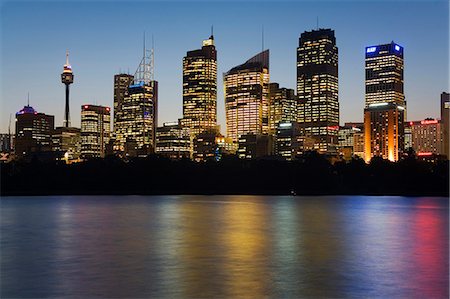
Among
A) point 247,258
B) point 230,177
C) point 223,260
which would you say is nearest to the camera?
point 223,260

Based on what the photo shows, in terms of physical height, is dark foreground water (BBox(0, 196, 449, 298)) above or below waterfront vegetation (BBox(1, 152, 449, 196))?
below

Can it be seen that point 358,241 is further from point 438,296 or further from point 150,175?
point 150,175

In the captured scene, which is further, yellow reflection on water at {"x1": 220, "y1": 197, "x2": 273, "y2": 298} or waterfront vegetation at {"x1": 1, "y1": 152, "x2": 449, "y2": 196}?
waterfront vegetation at {"x1": 1, "y1": 152, "x2": 449, "y2": 196}

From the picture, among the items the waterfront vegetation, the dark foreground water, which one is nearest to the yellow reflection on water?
the dark foreground water

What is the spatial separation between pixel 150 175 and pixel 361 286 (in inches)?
4019

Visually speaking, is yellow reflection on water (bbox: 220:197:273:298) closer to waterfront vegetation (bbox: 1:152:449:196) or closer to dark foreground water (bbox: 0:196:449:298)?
dark foreground water (bbox: 0:196:449:298)

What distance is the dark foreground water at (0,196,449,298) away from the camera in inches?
770

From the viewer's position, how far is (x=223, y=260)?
25703 mm

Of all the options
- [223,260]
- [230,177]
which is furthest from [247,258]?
[230,177]

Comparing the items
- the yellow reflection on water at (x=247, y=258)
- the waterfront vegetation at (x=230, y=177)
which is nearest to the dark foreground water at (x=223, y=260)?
the yellow reflection on water at (x=247, y=258)

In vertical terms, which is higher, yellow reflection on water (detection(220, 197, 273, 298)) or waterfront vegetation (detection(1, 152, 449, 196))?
waterfront vegetation (detection(1, 152, 449, 196))

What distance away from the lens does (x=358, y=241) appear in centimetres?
3428

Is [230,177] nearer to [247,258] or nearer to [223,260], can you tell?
[247,258]

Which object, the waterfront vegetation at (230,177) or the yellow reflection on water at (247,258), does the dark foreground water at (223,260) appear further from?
the waterfront vegetation at (230,177)
